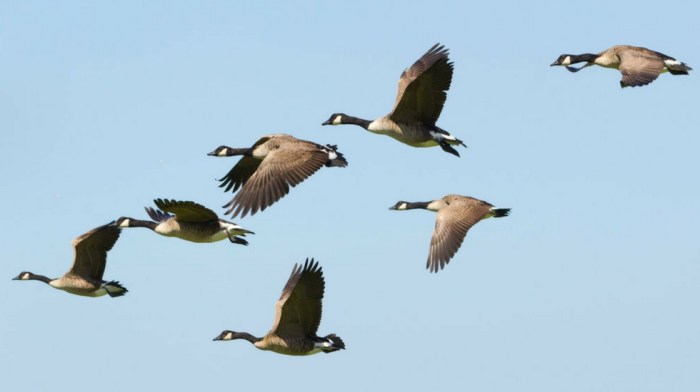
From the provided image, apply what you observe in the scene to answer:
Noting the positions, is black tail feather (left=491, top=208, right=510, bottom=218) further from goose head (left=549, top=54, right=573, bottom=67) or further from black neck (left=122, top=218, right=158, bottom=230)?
black neck (left=122, top=218, right=158, bottom=230)

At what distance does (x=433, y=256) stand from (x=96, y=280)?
678 centimetres

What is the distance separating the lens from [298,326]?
2392cm

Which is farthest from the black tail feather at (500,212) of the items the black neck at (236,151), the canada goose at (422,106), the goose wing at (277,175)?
the black neck at (236,151)

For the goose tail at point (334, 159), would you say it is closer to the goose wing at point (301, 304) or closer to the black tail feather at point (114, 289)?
the goose wing at point (301, 304)

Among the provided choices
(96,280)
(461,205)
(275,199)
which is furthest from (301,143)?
(96,280)

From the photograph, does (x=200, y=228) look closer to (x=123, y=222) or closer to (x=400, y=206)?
(x=123, y=222)

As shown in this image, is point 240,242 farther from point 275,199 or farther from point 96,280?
point 96,280

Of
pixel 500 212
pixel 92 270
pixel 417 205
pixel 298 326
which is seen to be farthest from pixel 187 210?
pixel 417 205

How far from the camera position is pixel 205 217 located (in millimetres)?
24156

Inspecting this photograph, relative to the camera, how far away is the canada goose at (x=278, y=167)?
895 inches

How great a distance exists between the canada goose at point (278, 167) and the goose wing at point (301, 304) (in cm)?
130

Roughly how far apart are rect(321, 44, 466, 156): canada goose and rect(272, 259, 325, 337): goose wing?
3.02 metres

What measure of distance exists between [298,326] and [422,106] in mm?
4286

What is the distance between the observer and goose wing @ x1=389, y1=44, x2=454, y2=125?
2472 cm
